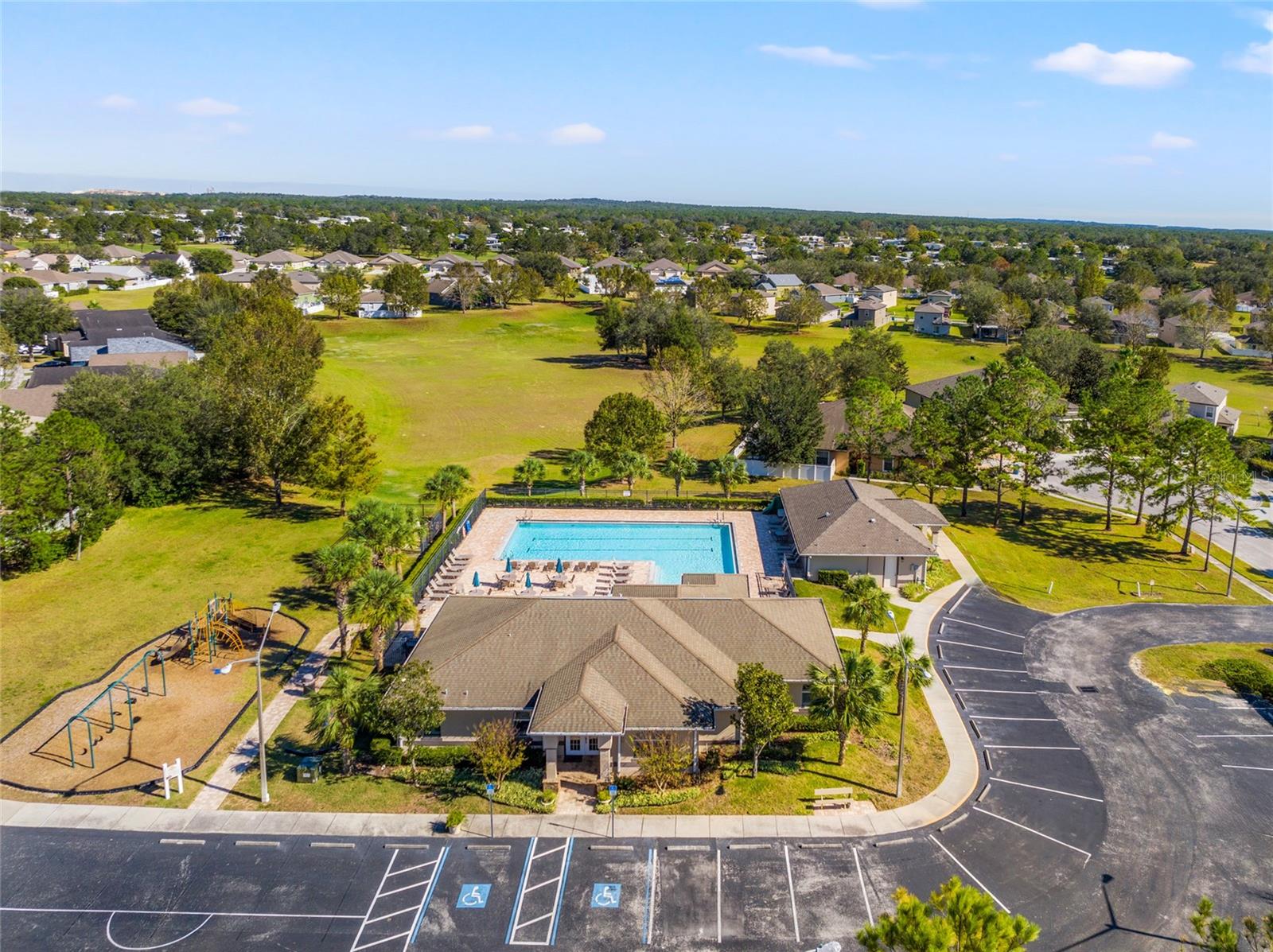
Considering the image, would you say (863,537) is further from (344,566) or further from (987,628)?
(344,566)

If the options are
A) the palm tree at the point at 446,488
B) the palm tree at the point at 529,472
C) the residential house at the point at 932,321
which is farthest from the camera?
the residential house at the point at 932,321

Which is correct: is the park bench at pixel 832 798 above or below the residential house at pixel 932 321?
below

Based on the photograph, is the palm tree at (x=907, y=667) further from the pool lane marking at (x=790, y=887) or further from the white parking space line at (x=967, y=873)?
the pool lane marking at (x=790, y=887)

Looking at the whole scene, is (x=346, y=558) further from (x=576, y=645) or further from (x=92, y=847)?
(x=92, y=847)

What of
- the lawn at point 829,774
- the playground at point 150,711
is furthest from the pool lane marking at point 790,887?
the playground at point 150,711

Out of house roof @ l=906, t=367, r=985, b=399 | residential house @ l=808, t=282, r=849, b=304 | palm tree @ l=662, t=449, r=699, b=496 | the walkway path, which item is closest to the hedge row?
palm tree @ l=662, t=449, r=699, b=496

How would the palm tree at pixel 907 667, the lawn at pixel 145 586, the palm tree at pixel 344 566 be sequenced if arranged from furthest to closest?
1. the lawn at pixel 145 586
2. the palm tree at pixel 344 566
3. the palm tree at pixel 907 667

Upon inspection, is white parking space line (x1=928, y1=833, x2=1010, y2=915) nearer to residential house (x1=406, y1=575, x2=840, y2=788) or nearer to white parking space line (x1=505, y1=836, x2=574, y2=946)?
residential house (x1=406, y1=575, x2=840, y2=788)

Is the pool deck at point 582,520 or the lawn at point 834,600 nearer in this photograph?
the lawn at point 834,600
